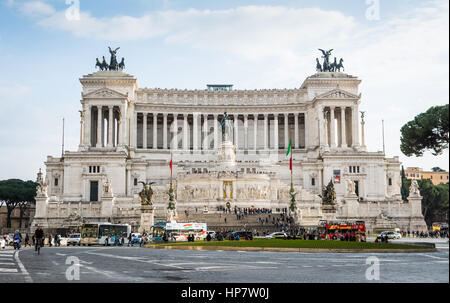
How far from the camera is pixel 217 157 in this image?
96.0 m

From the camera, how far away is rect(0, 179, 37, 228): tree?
4144 inches

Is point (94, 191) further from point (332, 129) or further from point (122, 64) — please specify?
point (332, 129)

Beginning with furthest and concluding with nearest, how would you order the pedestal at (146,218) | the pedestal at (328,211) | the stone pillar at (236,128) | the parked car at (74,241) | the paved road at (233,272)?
the stone pillar at (236,128), the pedestal at (328,211), the pedestal at (146,218), the parked car at (74,241), the paved road at (233,272)

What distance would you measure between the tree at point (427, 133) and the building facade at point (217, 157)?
47.5ft

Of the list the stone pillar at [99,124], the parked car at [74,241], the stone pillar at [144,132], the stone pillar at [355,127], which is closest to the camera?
the parked car at [74,241]

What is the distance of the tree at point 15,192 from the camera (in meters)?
105

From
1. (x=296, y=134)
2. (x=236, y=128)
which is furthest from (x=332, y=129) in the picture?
(x=236, y=128)

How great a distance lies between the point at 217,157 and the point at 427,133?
153ft

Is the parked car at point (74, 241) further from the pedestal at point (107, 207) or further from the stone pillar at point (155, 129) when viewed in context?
the stone pillar at point (155, 129)

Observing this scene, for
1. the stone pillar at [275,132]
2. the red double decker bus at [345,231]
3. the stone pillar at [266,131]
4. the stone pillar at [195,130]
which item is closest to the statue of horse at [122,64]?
the stone pillar at [195,130]

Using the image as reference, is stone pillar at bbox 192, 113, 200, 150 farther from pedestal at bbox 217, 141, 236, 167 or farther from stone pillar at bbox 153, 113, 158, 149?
pedestal at bbox 217, 141, 236, 167

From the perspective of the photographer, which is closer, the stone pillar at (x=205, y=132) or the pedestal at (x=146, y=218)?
the pedestal at (x=146, y=218)

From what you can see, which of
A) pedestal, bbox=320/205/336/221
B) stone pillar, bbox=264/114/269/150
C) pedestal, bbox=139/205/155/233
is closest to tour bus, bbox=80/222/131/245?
pedestal, bbox=139/205/155/233

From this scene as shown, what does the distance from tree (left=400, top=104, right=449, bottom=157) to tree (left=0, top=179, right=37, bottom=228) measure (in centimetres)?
7447
